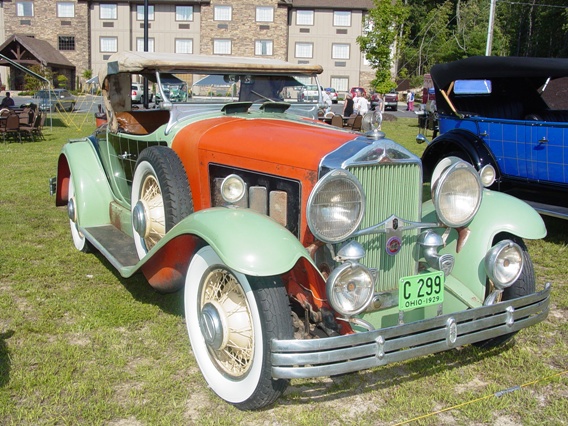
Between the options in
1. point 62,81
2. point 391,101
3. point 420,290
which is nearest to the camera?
point 420,290

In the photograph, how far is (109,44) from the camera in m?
39.6

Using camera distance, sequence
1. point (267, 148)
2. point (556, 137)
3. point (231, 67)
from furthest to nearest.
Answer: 1. point (556, 137)
2. point (231, 67)
3. point (267, 148)

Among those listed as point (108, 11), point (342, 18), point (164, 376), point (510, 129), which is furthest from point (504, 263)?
point (108, 11)

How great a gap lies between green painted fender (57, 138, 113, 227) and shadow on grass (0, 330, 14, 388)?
57.9 inches

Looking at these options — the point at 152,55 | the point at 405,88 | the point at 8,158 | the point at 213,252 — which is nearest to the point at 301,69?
the point at 152,55

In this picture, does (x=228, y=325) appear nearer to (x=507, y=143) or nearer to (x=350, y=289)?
(x=350, y=289)

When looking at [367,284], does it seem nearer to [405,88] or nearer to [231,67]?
[231,67]

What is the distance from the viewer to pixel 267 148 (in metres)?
3.21

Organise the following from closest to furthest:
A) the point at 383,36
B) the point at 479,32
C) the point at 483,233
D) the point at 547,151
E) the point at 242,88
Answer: the point at 483,233 → the point at 242,88 → the point at 547,151 → the point at 383,36 → the point at 479,32

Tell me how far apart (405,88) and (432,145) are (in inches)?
1551

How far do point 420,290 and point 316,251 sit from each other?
22.1 inches

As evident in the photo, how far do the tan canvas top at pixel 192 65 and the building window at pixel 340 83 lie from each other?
36.7m

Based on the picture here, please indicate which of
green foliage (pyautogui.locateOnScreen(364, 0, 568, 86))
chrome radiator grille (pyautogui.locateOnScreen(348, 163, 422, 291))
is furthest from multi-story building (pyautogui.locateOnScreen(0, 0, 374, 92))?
chrome radiator grille (pyautogui.locateOnScreen(348, 163, 422, 291))

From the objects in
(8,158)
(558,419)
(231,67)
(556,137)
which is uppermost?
(231,67)
